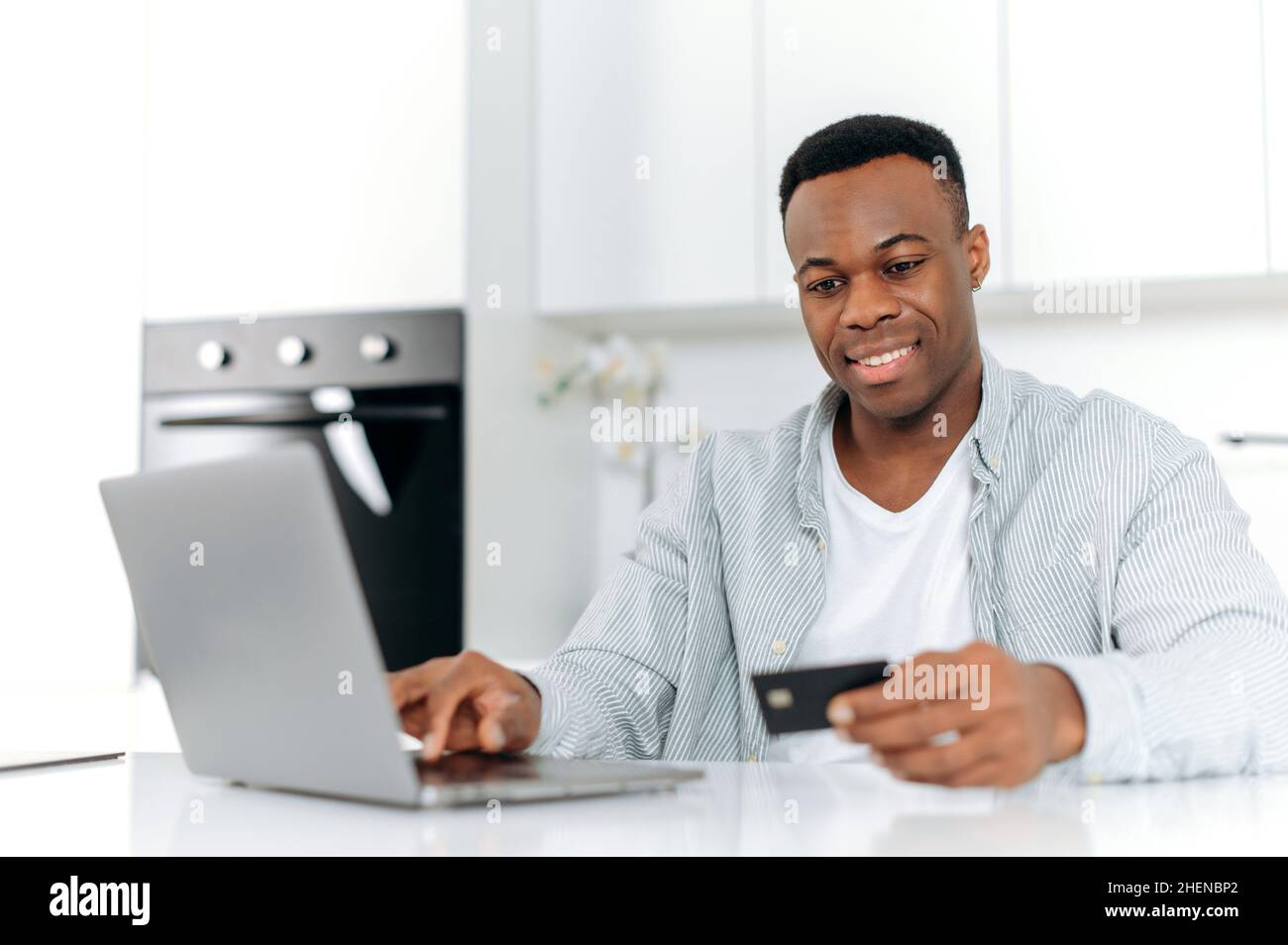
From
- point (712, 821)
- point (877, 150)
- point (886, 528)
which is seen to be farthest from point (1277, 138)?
point (712, 821)

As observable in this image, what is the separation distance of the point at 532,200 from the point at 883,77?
673mm

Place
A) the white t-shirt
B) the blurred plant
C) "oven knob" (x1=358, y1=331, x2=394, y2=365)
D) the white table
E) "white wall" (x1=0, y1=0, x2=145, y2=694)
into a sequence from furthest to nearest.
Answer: the blurred plant < "white wall" (x1=0, y1=0, x2=145, y2=694) < "oven knob" (x1=358, y1=331, x2=394, y2=365) < the white t-shirt < the white table

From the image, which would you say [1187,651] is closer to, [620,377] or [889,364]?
[889,364]

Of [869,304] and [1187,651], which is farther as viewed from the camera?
[869,304]

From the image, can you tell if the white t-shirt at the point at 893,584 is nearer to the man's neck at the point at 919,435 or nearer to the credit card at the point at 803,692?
the man's neck at the point at 919,435

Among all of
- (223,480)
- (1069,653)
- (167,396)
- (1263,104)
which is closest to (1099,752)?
(1069,653)

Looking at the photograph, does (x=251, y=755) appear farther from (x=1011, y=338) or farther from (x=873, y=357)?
(x=1011, y=338)

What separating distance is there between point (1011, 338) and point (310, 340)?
1285mm

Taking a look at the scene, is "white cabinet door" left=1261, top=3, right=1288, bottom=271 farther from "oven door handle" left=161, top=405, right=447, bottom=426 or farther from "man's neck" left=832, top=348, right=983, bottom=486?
"oven door handle" left=161, top=405, right=447, bottom=426

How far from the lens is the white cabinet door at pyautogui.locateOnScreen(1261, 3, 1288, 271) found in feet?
7.13

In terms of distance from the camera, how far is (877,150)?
136cm

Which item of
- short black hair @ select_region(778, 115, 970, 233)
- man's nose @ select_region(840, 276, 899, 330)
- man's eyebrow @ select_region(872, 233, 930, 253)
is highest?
short black hair @ select_region(778, 115, 970, 233)

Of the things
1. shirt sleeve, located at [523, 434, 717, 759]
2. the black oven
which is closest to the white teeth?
shirt sleeve, located at [523, 434, 717, 759]
